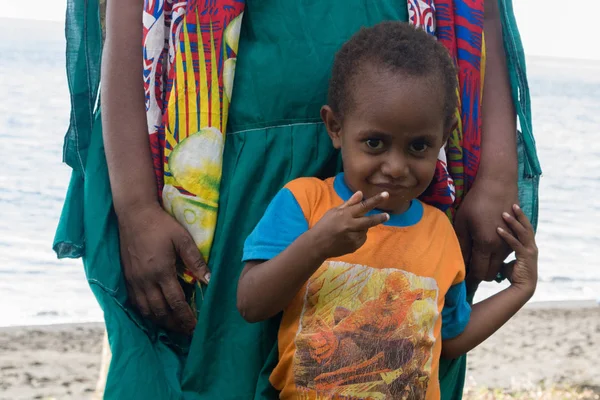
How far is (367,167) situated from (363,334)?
1.13 ft

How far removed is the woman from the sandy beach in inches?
75.5

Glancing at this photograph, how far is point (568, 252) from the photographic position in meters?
8.94

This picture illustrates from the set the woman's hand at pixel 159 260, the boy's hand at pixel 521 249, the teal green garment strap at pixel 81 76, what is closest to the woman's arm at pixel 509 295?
the boy's hand at pixel 521 249

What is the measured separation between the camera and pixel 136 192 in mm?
1872

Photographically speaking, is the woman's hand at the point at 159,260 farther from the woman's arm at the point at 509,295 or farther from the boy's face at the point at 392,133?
the woman's arm at the point at 509,295

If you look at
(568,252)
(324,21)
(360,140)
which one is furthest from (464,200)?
(568,252)

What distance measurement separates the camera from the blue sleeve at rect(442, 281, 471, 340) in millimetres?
1904

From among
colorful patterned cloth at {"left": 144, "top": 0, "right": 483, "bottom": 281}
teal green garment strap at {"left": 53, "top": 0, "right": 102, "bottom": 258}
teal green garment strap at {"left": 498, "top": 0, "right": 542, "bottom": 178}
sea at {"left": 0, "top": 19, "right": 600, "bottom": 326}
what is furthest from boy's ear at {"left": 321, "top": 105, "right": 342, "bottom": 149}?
sea at {"left": 0, "top": 19, "right": 600, "bottom": 326}

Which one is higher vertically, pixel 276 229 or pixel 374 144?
pixel 374 144

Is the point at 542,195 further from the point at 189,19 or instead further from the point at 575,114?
the point at 575,114

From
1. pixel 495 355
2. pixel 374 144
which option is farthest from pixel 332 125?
pixel 495 355

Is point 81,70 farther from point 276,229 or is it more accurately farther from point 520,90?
point 520,90

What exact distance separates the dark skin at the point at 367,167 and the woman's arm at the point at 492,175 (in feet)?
0.81

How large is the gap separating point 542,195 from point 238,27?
10761mm
